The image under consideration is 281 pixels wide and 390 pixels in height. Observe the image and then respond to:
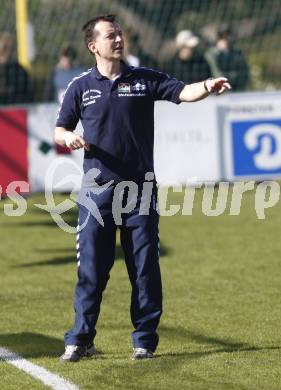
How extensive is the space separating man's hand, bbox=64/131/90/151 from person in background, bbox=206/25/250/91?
9.91 m

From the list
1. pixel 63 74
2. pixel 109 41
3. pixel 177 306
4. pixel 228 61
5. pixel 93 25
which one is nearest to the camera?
pixel 109 41

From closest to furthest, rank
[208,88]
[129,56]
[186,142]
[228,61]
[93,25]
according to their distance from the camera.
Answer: [208,88] < [93,25] < [186,142] < [129,56] < [228,61]

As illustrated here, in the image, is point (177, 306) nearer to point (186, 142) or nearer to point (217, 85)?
point (217, 85)

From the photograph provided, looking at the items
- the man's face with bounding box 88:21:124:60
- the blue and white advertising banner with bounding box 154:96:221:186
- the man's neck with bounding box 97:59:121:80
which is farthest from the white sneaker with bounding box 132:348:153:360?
the blue and white advertising banner with bounding box 154:96:221:186

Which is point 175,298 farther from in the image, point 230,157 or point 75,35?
point 75,35

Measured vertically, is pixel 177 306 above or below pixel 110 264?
below

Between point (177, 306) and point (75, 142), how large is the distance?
8.93ft

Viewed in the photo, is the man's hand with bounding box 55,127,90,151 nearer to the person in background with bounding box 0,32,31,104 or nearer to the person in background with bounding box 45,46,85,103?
the person in background with bounding box 0,32,31,104

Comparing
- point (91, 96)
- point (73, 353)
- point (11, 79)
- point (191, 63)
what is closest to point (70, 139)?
point (91, 96)

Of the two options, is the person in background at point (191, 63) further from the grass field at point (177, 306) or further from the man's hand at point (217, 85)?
the man's hand at point (217, 85)

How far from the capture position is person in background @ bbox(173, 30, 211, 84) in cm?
1669

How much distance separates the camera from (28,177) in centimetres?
1454

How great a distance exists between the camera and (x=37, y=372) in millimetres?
6961

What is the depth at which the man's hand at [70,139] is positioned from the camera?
6980 mm
